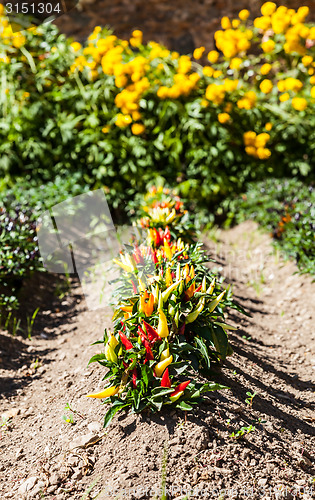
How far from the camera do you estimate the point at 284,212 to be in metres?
4.56

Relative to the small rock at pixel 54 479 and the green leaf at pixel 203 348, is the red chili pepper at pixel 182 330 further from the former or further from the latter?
the small rock at pixel 54 479

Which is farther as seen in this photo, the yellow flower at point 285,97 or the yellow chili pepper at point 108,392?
the yellow flower at point 285,97

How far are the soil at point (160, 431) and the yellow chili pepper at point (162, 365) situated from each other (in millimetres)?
180

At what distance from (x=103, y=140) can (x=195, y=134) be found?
3.54ft

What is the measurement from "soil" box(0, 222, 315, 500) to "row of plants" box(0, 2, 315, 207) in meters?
2.46

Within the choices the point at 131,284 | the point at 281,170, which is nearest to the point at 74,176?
the point at 281,170

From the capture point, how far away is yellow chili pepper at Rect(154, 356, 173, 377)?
2021mm

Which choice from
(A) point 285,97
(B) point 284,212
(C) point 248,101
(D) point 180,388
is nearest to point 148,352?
(D) point 180,388

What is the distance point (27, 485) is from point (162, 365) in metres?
0.77

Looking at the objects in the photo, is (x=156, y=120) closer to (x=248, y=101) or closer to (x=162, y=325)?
(x=248, y=101)

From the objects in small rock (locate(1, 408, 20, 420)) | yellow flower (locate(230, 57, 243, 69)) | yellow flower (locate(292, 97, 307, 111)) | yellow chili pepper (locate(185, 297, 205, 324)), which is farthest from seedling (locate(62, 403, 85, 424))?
yellow flower (locate(230, 57, 243, 69))

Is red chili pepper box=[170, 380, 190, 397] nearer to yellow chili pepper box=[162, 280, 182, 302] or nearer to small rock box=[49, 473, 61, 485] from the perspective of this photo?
yellow chili pepper box=[162, 280, 182, 302]

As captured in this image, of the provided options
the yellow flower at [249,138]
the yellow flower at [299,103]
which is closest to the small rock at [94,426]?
the yellow flower at [249,138]

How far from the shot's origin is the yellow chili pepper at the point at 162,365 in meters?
2.02
